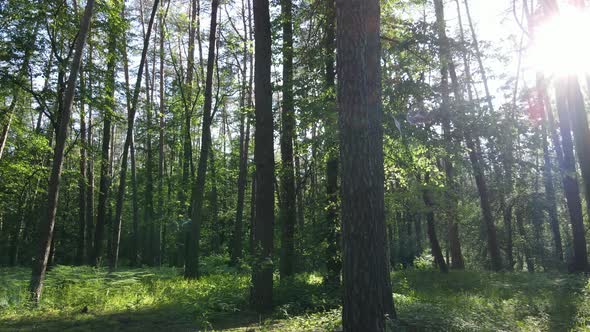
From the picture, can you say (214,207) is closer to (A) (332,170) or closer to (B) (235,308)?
(A) (332,170)

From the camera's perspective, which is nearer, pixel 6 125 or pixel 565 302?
pixel 565 302

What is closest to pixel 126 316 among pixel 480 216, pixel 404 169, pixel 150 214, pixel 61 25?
pixel 404 169

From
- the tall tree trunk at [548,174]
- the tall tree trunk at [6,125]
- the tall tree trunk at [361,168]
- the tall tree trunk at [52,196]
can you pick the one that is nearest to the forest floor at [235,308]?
the tall tree trunk at [52,196]

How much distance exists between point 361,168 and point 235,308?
4.47 m

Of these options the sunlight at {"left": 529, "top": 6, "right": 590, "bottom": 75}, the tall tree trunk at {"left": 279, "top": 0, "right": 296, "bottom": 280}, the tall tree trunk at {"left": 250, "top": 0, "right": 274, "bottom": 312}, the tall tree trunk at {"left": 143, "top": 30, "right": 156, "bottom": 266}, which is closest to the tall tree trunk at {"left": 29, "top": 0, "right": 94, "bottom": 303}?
the tall tree trunk at {"left": 250, "top": 0, "right": 274, "bottom": 312}

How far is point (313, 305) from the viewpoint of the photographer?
26.1 feet

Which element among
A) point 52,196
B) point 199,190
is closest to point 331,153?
point 199,190

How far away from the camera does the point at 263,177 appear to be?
7762mm

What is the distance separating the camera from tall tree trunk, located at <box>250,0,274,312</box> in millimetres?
7742

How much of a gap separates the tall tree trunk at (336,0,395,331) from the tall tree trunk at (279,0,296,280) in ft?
15.7

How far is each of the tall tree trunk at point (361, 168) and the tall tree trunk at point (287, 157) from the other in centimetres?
480

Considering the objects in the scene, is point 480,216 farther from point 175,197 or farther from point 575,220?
point 175,197

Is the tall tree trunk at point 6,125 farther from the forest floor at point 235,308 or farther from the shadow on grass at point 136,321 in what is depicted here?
the shadow on grass at point 136,321

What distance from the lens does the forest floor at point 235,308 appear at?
6.40m
